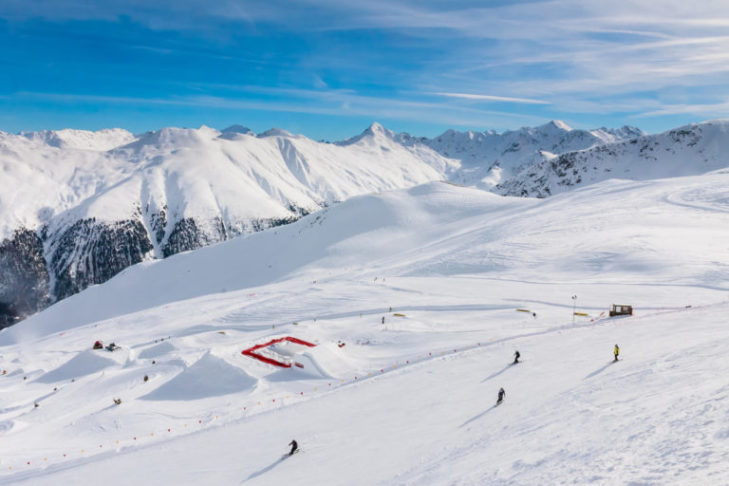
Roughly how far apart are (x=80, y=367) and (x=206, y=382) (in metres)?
17.8

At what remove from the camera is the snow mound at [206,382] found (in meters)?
30.1

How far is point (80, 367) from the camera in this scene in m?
40.4

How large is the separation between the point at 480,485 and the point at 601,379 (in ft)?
34.4

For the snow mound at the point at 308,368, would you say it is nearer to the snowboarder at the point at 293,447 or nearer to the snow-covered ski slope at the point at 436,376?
the snow-covered ski slope at the point at 436,376

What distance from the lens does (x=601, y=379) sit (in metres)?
18.9

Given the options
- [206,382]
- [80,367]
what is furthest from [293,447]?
[80,367]

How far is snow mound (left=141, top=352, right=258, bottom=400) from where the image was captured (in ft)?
98.7

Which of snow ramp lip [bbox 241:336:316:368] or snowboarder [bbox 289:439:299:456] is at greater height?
snow ramp lip [bbox 241:336:316:368]

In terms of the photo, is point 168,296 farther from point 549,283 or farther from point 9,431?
point 549,283

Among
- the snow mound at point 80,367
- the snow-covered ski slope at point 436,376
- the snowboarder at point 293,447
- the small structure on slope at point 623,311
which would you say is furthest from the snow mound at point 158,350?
the small structure on slope at point 623,311

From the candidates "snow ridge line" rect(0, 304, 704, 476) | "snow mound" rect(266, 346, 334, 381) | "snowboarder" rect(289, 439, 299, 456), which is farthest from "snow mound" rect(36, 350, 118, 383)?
"snowboarder" rect(289, 439, 299, 456)

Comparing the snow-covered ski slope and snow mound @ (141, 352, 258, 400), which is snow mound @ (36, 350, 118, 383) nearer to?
the snow-covered ski slope

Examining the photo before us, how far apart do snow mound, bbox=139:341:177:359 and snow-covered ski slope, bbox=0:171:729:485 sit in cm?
16

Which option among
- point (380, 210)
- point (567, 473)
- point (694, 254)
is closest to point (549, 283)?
point (694, 254)
